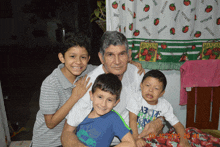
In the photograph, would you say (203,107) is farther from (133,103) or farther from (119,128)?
(119,128)

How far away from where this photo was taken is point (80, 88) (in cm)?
126

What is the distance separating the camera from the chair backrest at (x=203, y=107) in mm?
1840

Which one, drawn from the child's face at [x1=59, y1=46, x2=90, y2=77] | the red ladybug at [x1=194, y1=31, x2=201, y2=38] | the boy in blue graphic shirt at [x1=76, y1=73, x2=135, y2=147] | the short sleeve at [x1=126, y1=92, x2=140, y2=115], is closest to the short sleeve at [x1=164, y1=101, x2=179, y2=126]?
the short sleeve at [x1=126, y1=92, x2=140, y2=115]

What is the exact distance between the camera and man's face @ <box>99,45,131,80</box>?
123 cm

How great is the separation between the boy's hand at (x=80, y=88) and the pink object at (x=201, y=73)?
3.76 ft

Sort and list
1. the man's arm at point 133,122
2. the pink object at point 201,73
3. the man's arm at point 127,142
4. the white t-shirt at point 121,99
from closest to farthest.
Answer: the man's arm at point 127,142 → the white t-shirt at point 121,99 → the man's arm at point 133,122 → the pink object at point 201,73

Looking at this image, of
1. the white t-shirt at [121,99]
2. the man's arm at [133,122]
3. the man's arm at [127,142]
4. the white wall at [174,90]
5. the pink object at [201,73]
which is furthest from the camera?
the white wall at [174,90]

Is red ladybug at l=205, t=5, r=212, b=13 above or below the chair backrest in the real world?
above

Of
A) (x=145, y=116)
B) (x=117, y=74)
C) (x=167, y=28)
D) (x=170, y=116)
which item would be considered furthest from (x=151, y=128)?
(x=167, y=28)

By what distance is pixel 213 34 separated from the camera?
5.79 ft

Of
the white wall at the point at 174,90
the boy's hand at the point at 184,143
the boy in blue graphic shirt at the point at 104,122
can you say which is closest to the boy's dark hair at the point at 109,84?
the boy in blue graphic shirt at the point at 104,122

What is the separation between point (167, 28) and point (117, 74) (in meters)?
0.90

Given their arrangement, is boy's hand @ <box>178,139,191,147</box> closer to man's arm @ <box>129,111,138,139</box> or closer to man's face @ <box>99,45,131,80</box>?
man's arm @ <box>129,111,138,139</box>

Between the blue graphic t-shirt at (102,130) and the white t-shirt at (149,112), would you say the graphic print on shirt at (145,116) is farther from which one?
the blue graphic t-shirt at (102,130)
